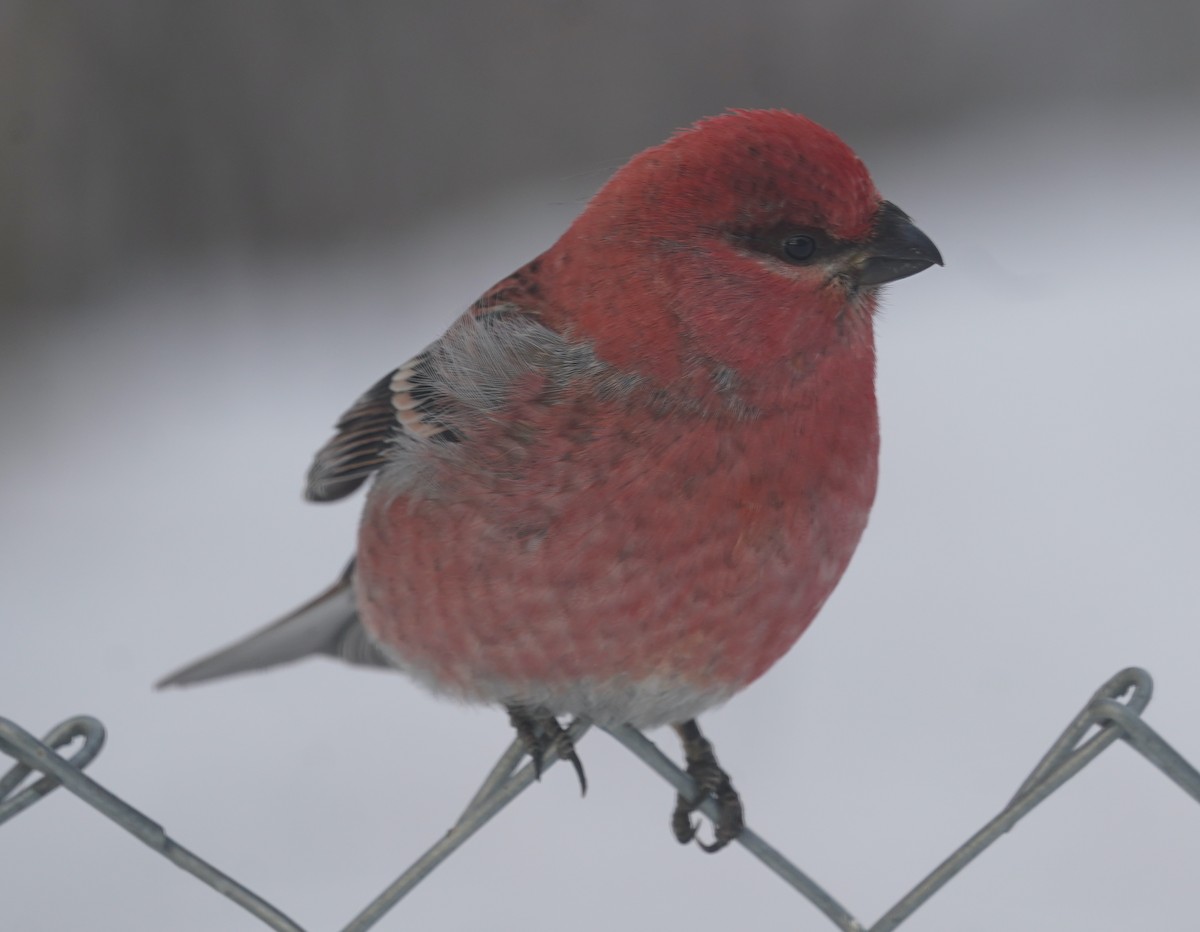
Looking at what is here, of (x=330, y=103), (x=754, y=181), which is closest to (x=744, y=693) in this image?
(x=754, y=181)

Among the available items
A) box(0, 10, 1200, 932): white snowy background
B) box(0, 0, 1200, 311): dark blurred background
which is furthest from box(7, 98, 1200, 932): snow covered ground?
box(0, 0, 1200, 311): dark blurred background

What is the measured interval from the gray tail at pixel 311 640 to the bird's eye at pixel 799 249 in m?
1.28

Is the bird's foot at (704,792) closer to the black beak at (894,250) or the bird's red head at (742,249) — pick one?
the bird's red head at (742,249)

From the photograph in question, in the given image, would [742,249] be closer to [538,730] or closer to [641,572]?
[641,572]

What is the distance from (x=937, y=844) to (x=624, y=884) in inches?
31.6

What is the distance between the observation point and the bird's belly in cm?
207

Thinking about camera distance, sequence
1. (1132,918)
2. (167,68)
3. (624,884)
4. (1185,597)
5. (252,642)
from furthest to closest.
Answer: (167,68)
(1185,597)
(624,884)
(1132,918)
(252,642)

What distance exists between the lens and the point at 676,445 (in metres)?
2.10

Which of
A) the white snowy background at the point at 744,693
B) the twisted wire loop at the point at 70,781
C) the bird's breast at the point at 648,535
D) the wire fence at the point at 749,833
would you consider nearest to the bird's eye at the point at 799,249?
the bird's breast at the point at 648,535

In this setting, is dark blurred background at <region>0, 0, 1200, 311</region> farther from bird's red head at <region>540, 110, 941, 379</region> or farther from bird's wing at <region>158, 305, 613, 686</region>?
bird's red head at <region>540, 110, 941, 379</region>

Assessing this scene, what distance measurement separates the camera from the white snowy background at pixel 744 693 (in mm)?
3504

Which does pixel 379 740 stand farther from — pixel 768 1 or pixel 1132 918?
pixel 768 1

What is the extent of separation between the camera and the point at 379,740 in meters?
4.02

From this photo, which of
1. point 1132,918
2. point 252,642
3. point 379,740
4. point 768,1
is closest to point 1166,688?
point 1132,918
